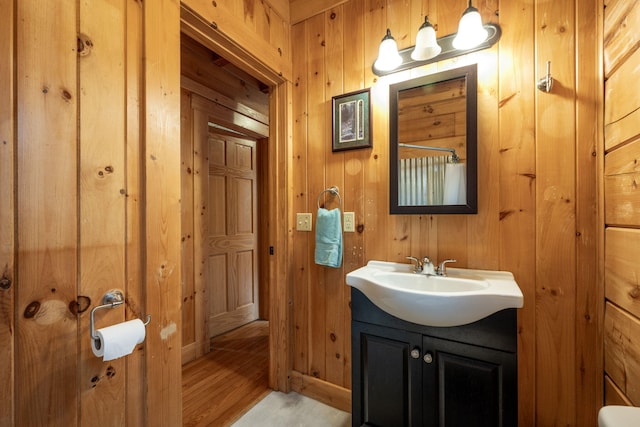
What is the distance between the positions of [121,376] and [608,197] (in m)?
1.96

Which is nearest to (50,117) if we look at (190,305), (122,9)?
(122,9)

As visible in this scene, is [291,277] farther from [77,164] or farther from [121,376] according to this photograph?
[77,164]

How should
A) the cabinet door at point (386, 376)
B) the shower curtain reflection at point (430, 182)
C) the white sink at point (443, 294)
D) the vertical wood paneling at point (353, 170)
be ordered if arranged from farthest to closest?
the vertical wood paneling at point (353, 170) < the shower curtain reflection at point (430, 182) < the cabinet door at point (386, 376) < the white sink at point (443, 294)

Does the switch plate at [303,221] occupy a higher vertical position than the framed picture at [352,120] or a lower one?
lower

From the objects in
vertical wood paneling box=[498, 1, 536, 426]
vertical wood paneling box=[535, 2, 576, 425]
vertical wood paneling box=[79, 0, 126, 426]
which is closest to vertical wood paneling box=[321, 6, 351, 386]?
vertical wood paneling box=[498, 1, 536, 426]

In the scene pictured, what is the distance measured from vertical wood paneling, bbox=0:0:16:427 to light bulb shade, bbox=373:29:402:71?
4.48 ft

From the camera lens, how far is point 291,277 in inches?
71.1

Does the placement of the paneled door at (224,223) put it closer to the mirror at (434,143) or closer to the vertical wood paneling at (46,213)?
the vertical wood paneling at (46,213)

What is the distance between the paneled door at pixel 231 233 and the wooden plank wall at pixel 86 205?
1.28 meters

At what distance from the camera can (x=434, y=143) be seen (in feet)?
4.50

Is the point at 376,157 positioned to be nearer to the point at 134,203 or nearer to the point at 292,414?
the point at 134,203

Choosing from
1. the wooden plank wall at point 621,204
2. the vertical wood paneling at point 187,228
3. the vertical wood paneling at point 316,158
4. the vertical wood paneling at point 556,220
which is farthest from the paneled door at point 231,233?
the wooden plank wall at point 621,204

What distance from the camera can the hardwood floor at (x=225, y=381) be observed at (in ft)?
5.25

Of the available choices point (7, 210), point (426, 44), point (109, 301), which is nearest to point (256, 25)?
point (426, 44)
